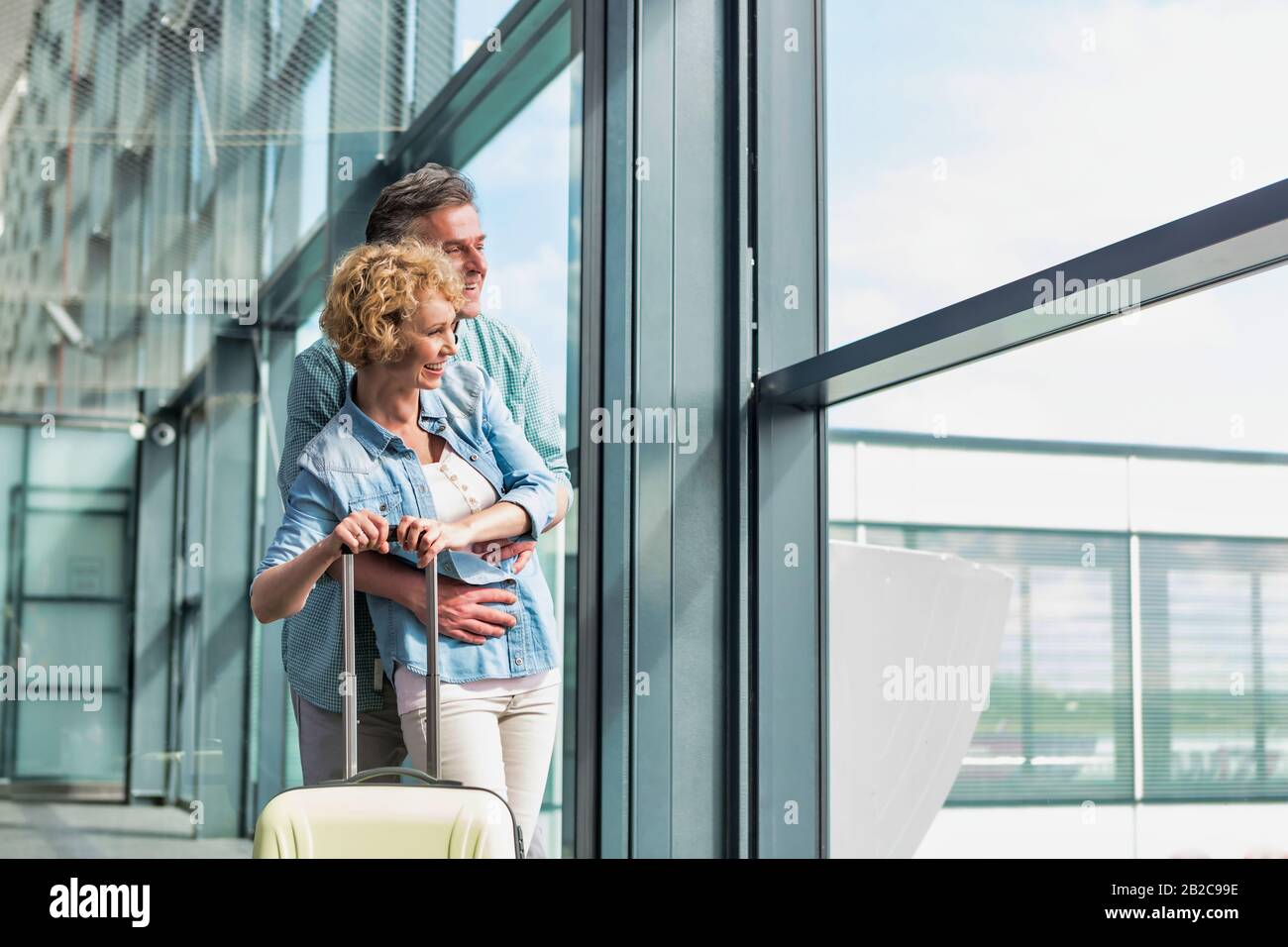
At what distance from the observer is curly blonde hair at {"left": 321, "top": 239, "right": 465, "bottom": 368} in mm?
2289

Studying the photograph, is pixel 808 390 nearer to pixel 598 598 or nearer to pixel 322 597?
pixel 598 598

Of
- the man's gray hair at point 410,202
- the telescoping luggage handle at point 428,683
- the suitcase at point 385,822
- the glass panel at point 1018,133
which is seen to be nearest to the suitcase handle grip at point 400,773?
the suitcase at point 385,822

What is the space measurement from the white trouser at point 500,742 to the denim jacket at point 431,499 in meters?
0.06

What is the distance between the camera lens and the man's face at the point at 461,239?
262 centimetres

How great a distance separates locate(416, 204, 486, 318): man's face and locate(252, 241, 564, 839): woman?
220 mm

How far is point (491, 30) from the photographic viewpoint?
10.7 feet

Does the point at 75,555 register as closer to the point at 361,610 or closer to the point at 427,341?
the point at 361,610

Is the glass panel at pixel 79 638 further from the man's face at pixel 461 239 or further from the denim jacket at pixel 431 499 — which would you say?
the man's face at pixel 461 239

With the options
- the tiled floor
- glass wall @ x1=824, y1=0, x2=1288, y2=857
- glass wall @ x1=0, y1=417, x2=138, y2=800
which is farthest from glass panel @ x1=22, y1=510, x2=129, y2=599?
glass wall @ x1=824, y1=0, x2=1288, y2=857

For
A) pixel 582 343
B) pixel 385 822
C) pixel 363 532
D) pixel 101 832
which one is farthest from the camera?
pixel 582 343

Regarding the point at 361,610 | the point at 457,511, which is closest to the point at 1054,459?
the point at 457,511

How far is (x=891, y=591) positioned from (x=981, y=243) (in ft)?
2.35

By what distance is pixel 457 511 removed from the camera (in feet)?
7.60

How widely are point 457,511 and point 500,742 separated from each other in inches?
16.4
